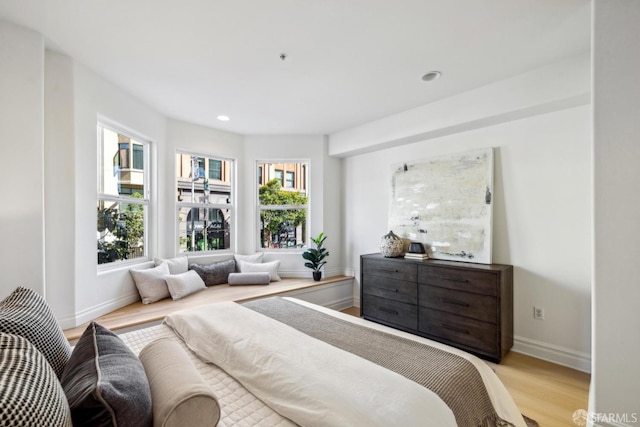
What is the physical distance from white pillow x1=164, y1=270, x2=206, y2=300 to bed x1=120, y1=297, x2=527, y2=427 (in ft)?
4.56

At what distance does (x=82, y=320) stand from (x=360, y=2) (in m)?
3.18

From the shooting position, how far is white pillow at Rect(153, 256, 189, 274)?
342cm

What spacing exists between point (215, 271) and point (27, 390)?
3.37 m

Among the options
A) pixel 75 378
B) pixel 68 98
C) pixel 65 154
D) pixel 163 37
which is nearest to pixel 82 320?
pixel 65 154

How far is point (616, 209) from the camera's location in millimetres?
1571

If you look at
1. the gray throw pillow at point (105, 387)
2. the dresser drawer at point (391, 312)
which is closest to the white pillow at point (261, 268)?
the dresser drawer at point (391, 312)

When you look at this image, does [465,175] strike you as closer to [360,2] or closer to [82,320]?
[360,2]

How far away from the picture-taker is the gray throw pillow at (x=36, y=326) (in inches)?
39.8

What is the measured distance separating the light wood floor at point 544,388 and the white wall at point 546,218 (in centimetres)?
16

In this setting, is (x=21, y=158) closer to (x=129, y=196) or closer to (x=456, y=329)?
(x=129, y=196)

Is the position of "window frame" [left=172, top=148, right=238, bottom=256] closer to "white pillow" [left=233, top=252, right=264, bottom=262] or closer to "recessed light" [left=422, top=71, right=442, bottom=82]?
"white pillow" [left=233, top=252, right=264, bottom=262]

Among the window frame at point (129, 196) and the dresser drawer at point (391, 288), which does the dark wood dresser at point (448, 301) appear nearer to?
the dresser drawer at point (391, 288)

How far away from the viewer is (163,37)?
201cm

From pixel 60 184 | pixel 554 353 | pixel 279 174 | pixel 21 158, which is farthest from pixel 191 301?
pixel 554 353
